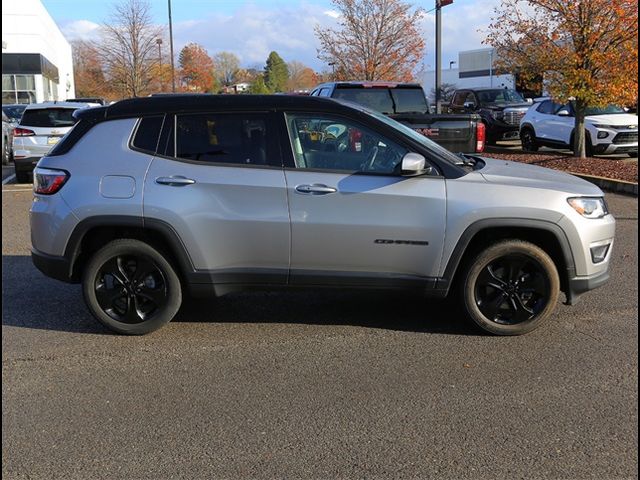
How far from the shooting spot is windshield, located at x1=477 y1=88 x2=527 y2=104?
21.5 metres

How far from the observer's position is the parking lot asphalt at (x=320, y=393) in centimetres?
314

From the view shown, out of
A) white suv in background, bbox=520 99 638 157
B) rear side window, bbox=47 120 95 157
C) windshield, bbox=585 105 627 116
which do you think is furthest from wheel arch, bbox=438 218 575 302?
windshield, bbox=585 105 627 116

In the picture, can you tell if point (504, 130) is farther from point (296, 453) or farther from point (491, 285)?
point (296, 453)

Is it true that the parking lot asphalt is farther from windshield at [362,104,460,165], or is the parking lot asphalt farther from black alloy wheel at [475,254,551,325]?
windshield at [362,104,460,165]

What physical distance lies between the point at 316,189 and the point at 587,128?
507 inches

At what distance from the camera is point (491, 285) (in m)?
4.71

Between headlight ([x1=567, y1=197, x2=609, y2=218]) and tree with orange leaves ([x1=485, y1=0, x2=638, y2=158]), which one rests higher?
tree with orange leaves ([x1=485, y1=0, x2=638, y2=158])

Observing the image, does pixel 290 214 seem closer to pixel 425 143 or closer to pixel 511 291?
pixel 425 143

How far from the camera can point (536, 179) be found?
4699 mm

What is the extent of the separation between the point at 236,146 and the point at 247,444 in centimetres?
226

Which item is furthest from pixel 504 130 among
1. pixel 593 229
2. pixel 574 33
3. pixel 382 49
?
pixel 593 229

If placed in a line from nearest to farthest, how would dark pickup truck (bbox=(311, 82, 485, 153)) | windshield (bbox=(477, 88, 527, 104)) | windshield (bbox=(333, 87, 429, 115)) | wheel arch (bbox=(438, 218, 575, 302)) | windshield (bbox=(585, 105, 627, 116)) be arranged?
1. wheel arch (bbox=(438, 218, 575, 302))
2. dark pickup truck (bbox=(311, 82, 485, 153))
3. windshield (bbox=(333, 87, 429, 115))
4. windshield (bbox=(585, 105, 627, 116))
5. windshield (bbox=(477, 88, 527, 104))

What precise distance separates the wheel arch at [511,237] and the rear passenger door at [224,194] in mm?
1222

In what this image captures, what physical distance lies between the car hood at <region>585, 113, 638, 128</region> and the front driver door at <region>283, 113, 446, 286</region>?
40.3 ft
